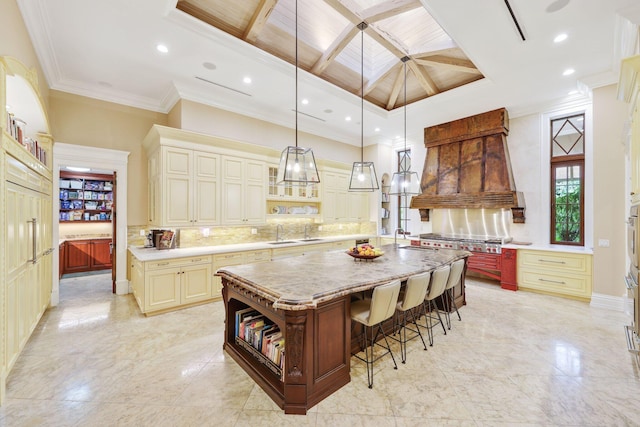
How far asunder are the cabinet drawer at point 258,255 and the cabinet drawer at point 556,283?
4.70m

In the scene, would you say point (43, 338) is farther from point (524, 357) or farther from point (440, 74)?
point (440, 74)

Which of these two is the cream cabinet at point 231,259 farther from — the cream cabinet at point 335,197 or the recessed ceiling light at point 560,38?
the recessed ceiling light at point 560,38

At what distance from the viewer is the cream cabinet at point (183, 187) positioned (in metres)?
4.17

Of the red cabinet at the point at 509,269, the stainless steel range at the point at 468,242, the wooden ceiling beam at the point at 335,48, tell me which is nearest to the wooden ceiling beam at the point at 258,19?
the wooden ceiling beam at the point at 335,48

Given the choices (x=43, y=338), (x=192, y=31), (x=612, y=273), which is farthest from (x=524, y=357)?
(x=43, y=338)

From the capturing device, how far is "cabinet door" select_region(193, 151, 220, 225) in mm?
4477

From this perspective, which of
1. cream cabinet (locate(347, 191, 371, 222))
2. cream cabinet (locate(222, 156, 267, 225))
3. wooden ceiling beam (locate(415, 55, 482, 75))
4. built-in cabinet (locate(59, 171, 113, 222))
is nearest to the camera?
wooden ceiling beam (locate(415, 55, 482, 75))

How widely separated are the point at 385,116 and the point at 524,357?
487 centimetres

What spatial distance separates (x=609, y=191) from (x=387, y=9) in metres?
4.28

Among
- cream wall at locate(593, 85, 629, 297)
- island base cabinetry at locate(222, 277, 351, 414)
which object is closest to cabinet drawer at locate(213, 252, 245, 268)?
island base cabinetry at locate(222, 277, 351, 414)

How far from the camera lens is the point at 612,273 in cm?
402

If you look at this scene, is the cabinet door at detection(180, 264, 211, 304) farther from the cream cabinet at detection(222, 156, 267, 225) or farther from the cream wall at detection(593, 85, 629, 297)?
the cream wall at detection(593, 85, 629, 297)

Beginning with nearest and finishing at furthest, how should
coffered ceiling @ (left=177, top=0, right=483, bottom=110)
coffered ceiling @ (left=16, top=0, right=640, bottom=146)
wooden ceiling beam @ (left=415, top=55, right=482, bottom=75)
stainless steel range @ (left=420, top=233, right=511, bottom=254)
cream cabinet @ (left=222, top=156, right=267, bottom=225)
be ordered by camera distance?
coffered ceiling @ (left=16, top=0, right=640, bottom=146) → coffered ceiling @ (left=177, top=0, right=483, bottom=110) → wooden ceiling beam @ (left=415, top=55, right=482, bottom=75) → cream cabinet @ (left=222, top=156, right=267, bottom=225) → stainless steel range @ (left=420, top=233, right=511, bottom=254)

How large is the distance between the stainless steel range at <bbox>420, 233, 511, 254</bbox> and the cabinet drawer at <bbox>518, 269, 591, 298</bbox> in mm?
607
